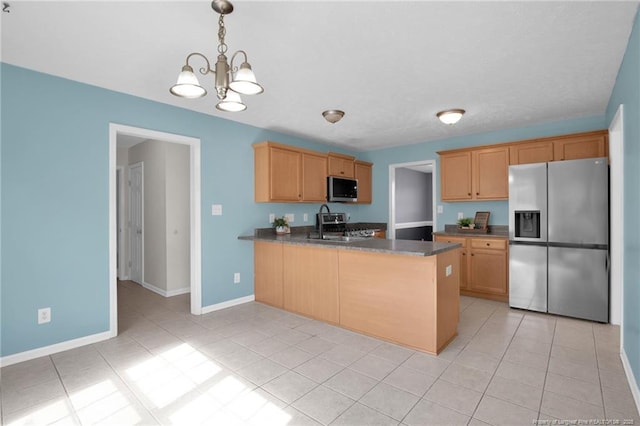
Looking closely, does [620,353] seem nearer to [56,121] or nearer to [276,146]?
[276,146]

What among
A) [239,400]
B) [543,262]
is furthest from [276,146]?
[543,262]

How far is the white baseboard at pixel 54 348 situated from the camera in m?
2.53

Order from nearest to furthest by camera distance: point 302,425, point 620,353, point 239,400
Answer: point 302,425 < point 239,400 < point 620,353

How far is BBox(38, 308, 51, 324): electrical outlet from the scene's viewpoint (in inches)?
106

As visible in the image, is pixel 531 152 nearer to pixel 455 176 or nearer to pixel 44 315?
pixel 455 176

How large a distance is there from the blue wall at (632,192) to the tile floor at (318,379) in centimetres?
36

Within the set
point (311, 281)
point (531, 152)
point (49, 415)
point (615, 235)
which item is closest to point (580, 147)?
point (531, 152)

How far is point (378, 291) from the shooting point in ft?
9.74

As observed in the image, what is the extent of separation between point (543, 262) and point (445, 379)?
89.9 inches

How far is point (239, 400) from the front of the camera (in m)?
2.04

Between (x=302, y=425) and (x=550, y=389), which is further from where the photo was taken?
(x=550, y=389)

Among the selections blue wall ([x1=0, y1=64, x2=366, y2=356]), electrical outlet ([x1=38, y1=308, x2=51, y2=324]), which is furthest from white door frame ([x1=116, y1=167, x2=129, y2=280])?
electrical outlet ([x1=38, y1=308, x2=51, y2=324])

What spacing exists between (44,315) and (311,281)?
7.87ft

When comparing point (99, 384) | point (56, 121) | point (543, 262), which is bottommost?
point (99, 384)
